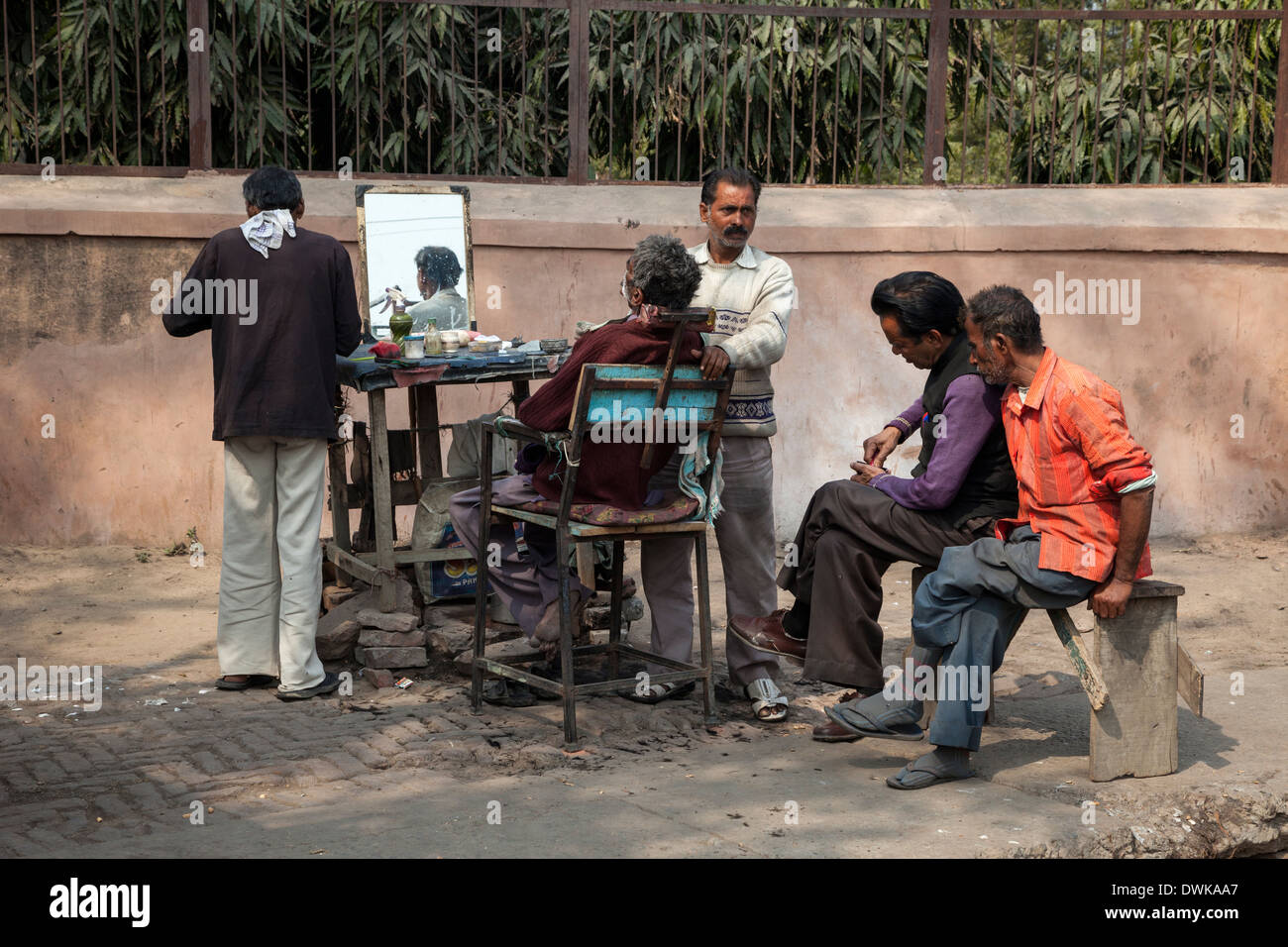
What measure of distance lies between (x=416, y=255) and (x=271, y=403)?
60.5 inches

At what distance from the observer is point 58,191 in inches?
298

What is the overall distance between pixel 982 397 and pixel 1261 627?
9.81ft

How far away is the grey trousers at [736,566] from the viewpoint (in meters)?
5.13

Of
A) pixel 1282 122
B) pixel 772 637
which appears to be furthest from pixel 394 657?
pixel 1282 122

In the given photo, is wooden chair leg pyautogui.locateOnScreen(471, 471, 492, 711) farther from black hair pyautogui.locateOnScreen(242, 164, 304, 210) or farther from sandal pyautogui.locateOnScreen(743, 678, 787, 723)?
black hair pyautogui.locateOnScreen(242, 164, 304, 210)

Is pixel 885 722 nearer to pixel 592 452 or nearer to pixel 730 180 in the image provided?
pixel 592 452

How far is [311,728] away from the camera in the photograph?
4.89m

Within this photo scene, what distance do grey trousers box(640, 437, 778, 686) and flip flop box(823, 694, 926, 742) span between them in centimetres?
72

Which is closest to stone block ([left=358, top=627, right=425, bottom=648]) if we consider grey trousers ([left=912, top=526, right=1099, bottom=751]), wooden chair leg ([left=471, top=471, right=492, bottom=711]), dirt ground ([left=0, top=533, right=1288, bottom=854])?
dirt ground ([left=0, top=533, right=1288, bottom=854])

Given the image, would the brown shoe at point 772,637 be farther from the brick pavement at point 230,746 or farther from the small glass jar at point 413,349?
the small glass jar at point 413,349

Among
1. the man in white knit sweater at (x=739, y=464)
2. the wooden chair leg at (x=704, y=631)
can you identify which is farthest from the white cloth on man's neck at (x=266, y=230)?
the wooden chair leg at (x=704, y=631)

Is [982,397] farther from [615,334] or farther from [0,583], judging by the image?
[0,583]

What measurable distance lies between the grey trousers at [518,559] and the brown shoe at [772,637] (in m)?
0.60

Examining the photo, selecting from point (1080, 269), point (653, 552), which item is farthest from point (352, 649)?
point (1080, 269)
